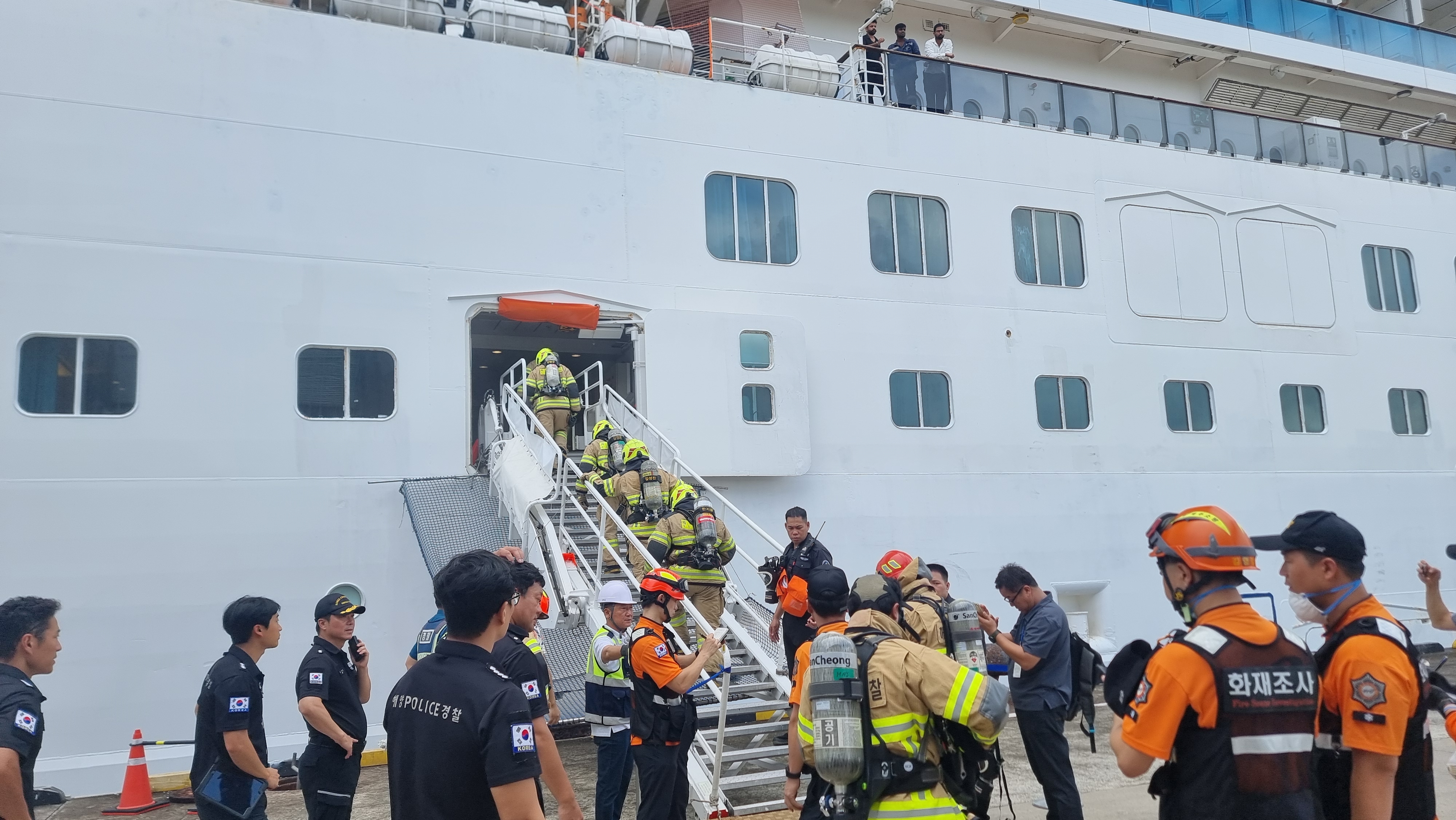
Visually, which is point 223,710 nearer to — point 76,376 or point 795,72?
point 76,376

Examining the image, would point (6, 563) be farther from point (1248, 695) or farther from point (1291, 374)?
point (1291, 374)

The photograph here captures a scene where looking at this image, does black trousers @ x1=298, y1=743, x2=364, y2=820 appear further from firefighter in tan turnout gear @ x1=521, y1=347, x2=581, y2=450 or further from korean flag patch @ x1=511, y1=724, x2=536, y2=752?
firefighter in tan turnout gear @ x1=521, y1=347, x2=581, y2=450

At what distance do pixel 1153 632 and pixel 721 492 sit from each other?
625 cm

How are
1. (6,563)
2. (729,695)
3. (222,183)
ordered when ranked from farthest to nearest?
(222,183) < (6,563) < (729,695)

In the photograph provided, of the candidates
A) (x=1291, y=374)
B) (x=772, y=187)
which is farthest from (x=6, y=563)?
(x=1291, y=374)

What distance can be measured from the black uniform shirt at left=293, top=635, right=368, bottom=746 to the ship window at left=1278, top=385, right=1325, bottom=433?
13679 millimetres

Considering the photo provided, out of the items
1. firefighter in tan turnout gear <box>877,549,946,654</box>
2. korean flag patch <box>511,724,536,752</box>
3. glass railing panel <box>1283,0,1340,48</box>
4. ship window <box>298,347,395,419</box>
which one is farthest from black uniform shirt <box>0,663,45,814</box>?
glass railing panel <box>1283,0,1340,48</box>

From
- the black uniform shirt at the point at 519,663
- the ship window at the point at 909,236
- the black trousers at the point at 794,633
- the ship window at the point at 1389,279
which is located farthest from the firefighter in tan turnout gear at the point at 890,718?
the ship window at the point at 1389,279

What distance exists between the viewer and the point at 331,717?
15.8ft

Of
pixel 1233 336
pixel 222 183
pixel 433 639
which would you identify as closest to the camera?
pixel 433 639

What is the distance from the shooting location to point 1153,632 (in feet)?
42.2

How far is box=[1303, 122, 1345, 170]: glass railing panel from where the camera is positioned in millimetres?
15641

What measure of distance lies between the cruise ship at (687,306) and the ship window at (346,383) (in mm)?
34

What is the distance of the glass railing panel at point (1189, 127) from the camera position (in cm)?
1451
